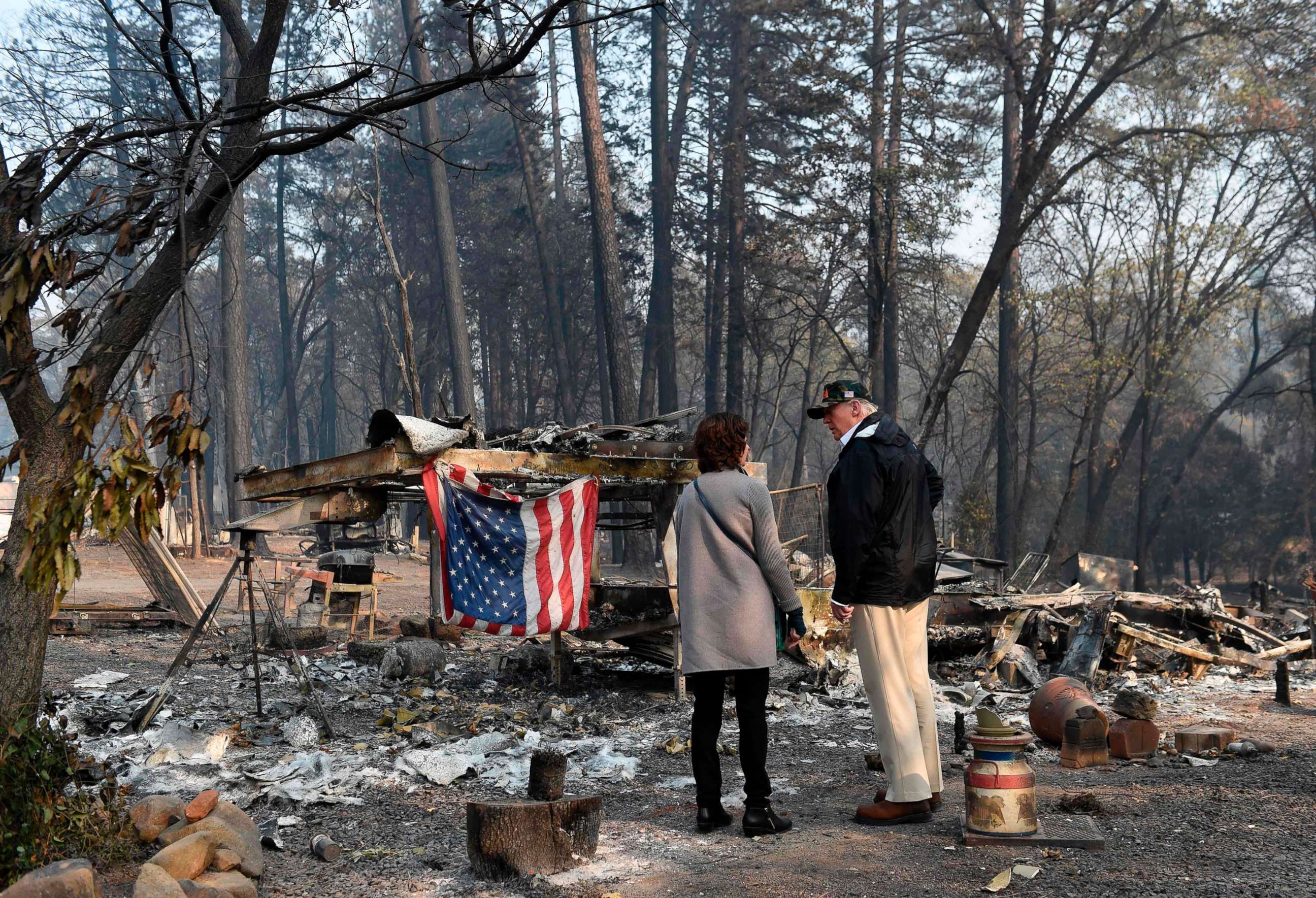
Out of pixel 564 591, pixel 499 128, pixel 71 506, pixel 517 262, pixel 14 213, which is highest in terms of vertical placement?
pixel 499 128

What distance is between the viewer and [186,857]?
4.55 metres

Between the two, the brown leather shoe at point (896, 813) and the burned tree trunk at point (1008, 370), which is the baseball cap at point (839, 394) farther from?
the burned tree trunk at point (1008, 370)

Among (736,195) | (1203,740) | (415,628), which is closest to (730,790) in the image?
(1203,740)

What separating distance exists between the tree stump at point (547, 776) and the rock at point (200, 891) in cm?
142

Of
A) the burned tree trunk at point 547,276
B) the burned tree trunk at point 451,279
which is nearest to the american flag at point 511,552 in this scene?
the burned tree trunk at point 451,279

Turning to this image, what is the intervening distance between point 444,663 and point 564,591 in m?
2.82

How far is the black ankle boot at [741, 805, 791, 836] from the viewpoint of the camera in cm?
515

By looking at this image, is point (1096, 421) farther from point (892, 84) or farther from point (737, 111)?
point (737, 111)

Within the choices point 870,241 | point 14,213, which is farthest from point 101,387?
point 870,241

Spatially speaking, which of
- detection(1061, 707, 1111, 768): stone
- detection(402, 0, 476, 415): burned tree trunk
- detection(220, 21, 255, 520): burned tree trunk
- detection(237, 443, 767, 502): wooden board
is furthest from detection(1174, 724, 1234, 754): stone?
detection(220, 21, 255, 520): burned tree trunk

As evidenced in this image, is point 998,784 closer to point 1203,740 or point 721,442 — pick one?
point 721,442

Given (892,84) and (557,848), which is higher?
(892,84)

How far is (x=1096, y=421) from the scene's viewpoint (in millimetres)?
28391

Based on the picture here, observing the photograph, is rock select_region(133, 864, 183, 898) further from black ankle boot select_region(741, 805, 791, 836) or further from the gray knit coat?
black ankle boot select_region(741, 805, 791, 836)
